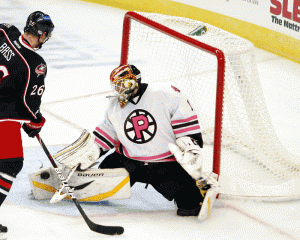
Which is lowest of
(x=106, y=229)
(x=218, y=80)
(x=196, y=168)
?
(x=106, y=229)

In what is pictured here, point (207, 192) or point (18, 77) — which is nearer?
point (18, 77)

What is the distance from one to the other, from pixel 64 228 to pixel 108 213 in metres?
0.27

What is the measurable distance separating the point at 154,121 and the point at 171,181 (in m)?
0.33

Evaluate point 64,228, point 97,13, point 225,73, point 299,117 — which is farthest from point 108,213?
point 97,13

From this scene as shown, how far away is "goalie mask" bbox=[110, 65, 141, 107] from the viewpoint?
2768mm

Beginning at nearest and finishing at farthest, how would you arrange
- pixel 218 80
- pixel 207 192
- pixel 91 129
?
pixel 207 192 < pixel 218 80 < pixel 91 129

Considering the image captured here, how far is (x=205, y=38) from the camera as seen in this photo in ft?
10.4

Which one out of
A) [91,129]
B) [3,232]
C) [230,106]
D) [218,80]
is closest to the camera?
[3,232]

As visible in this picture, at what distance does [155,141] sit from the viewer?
2.83 m

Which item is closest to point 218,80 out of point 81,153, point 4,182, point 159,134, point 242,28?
point 159,134

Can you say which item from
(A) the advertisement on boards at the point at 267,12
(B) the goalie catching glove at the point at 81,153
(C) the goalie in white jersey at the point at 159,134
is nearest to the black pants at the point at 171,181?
(C) the goalie in white jersey at the point at 159,134

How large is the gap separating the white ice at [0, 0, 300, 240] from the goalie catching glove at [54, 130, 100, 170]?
0.26 m

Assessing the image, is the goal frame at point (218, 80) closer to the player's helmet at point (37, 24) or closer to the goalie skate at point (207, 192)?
the goalie skate at point (207, 192)

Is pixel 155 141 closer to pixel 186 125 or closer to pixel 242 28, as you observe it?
pixel 186 125
